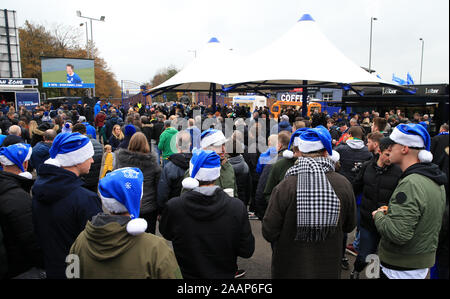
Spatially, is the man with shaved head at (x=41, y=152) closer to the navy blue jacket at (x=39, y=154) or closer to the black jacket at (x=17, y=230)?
the navy blue jacket at (x=39, y=154)

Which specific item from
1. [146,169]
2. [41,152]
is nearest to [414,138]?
[146,169]

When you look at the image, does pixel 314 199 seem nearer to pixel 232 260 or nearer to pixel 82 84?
pixel 232 260

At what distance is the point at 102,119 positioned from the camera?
12.9 meters

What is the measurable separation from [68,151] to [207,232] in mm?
1297

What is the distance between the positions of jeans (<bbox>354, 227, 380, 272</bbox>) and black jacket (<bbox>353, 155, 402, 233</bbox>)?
0.06m

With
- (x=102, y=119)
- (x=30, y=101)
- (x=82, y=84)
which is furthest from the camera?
(x=82, y=84)

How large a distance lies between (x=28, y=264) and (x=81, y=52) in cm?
4845

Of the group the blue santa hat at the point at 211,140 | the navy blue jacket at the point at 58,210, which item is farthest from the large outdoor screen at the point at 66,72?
the navy blue jacket at the point at 58,210

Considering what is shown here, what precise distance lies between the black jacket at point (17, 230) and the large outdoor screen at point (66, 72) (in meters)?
33.5

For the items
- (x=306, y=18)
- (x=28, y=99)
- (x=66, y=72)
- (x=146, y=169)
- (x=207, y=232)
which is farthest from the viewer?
(x=66, y=72)

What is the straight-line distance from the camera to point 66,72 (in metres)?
31.6

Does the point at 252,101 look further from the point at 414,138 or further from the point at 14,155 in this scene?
the point at 414,138
